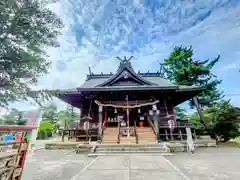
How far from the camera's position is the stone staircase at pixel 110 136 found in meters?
8.08

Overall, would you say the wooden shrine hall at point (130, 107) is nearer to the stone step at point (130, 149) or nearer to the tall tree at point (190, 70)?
the stone step at point (130, 149)

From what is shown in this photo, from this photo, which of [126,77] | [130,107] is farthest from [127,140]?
[126,77]

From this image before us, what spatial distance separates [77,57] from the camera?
17203 millimetres

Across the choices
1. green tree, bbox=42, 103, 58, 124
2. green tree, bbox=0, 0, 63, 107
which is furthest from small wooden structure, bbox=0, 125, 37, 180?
green tree, bbox=42, 103, 58, 124

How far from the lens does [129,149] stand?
690 centimetres

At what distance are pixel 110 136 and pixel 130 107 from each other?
7.86 ft

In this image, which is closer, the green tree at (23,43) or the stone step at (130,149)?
the green tree at (23,43)

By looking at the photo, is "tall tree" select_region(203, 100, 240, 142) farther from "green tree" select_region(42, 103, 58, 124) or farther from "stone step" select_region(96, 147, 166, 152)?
"green tree" select_region(42, 103, 58, 124)

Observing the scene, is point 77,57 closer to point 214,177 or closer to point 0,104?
point 0,104

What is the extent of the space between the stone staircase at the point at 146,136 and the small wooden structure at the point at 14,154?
6.61 m

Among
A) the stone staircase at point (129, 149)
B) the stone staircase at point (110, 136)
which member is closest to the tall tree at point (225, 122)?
the stone staircase at point (129, 149)

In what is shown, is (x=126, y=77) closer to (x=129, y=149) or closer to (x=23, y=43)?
(x=129, y=149)

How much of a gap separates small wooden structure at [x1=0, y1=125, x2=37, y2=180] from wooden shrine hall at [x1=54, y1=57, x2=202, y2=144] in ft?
17.3

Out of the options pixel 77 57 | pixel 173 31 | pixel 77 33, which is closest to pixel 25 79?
pixel 77 33
